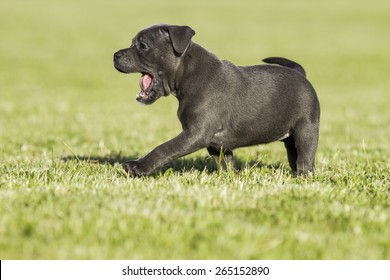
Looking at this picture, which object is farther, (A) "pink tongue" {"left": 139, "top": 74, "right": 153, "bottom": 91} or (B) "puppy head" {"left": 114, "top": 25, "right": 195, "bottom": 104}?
(A) "pink tongue" {"left": 139, "top": 74, "right": 153, "bottom": 91}

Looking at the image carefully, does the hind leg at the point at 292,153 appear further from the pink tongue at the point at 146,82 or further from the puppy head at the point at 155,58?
the pink tongue at the point at 146,82

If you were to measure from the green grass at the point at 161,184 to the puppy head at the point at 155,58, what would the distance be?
2.99ft

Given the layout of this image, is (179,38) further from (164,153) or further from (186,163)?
(186,163)

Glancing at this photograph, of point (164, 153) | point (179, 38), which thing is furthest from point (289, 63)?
point (164, 153)

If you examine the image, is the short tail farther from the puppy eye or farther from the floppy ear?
the puppy eye

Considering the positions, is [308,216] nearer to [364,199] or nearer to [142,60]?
[364,199]

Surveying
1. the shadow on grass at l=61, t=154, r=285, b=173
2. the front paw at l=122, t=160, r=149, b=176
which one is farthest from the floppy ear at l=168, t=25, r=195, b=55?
the shadow on grass at l=61, t=154, r=285, b=173

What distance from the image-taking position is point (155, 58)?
228 inches

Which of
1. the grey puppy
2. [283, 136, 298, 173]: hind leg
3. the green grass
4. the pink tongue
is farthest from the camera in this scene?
[283, 136, 298, 173]: hind leg

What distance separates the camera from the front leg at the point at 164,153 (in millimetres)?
5426

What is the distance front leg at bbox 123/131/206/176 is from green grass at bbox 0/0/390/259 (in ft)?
0.45

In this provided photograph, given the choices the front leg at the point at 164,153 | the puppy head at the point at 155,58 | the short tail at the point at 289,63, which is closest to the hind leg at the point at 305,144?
the short tail at the point at 289,63

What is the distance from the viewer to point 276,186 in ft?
16.8

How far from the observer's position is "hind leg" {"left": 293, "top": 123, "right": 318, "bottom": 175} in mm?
6262
